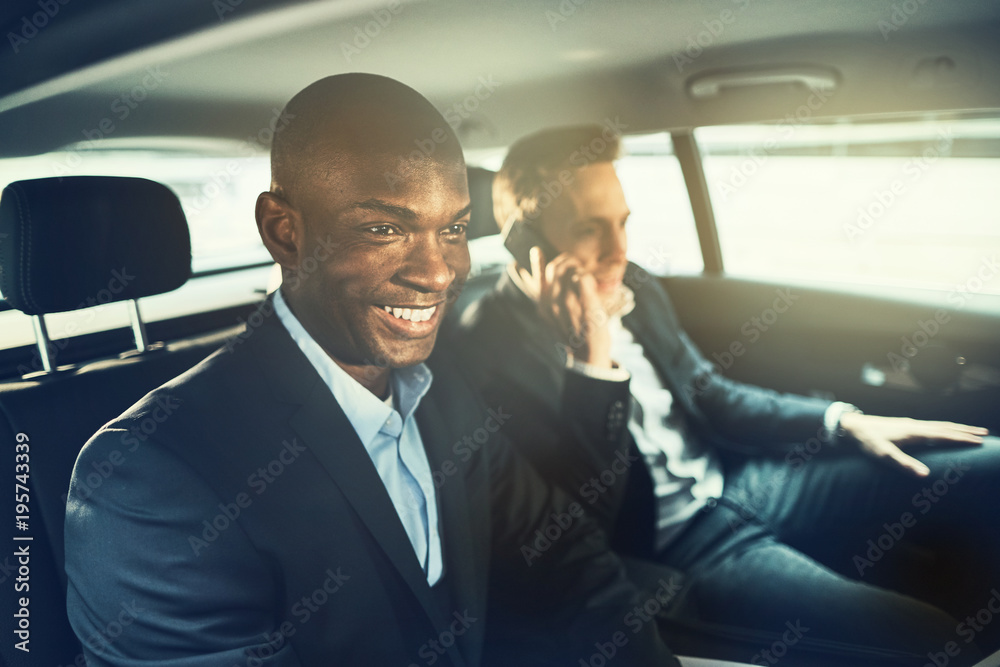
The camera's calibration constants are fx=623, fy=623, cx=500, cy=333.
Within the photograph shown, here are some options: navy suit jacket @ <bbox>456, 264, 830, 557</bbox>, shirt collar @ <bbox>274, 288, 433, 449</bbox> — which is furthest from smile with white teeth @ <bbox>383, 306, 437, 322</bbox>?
navy suit jacket @ <bbox>456, 264, 830, 557</bbox>

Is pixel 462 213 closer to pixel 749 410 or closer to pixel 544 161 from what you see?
pixel 544 161

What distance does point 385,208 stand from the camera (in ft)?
3.21

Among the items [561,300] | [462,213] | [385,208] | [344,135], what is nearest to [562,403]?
[561,300]

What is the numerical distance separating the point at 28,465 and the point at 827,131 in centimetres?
194

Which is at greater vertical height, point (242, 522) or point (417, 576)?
point (242, 522)

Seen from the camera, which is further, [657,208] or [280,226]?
[657,208]

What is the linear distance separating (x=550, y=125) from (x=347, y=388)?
901 mm

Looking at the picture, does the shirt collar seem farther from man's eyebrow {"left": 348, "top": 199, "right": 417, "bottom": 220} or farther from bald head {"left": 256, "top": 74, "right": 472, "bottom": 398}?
man's eyebrow {"left": 348, "top": 199, "right": 417, "bottom": 220}

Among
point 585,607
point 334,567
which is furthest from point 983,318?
point 334,567

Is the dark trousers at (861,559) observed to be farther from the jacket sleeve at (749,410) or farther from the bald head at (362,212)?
the bald head at (362,212)

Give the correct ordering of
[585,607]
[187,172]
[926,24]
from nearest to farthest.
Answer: [187,172] → [926,24] → [585,607]

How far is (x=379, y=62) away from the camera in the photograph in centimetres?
108

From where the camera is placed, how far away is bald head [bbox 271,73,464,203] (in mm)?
953

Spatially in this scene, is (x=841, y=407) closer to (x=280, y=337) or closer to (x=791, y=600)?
(x=791, y=600)
